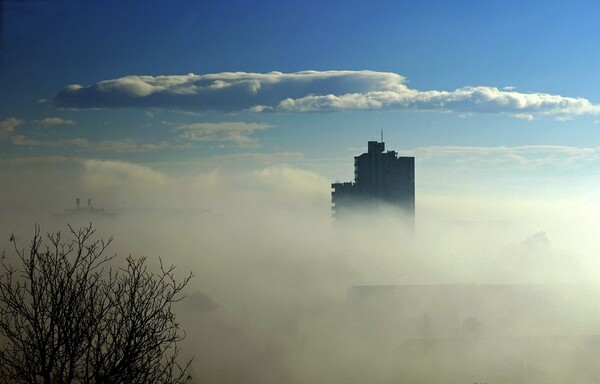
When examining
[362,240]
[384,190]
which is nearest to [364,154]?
[384,190]

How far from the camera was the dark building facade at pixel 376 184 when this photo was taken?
177875 mm

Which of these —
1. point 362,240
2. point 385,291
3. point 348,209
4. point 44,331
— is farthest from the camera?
point 362,240

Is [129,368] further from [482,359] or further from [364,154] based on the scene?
[364,154]

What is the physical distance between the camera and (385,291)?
552ft

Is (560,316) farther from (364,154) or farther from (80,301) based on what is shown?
(80,301)

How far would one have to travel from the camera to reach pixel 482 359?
437 feet

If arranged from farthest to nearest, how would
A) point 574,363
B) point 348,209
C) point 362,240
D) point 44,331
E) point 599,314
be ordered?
point 362,240 → point 348,209 → point 599,314 → point 574,363 → point 44,331

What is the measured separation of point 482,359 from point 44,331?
400 feet

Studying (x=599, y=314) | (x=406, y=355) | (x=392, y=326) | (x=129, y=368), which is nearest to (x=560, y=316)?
(x=599, y=314)

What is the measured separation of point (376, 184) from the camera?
6993 inches

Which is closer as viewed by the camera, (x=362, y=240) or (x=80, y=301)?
(x=80, y=301)

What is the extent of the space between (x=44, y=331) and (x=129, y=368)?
168cm

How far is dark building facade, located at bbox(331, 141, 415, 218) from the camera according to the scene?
17788 cm

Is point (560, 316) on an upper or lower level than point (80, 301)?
lower
